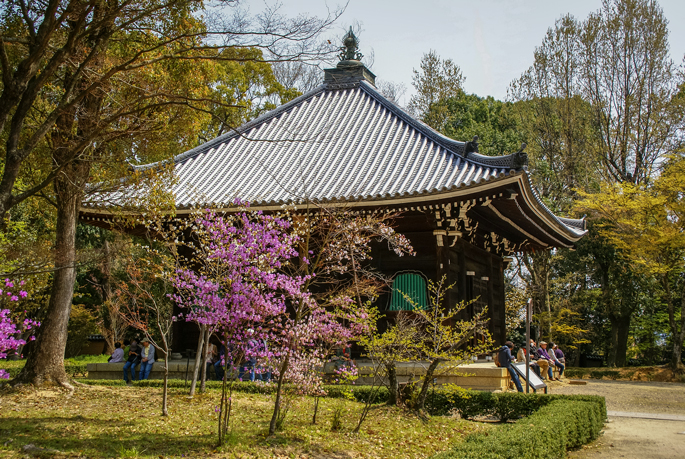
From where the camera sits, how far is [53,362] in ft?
29.5

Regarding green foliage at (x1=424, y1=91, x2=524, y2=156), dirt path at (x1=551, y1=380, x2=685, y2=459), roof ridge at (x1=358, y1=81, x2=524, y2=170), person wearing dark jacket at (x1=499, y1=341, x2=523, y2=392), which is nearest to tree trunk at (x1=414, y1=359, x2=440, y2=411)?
dirt path at (x1=551, y1=380, x2=685, y2=459)

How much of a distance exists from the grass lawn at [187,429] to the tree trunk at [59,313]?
13.5 inches

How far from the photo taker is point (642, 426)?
32.6 ft

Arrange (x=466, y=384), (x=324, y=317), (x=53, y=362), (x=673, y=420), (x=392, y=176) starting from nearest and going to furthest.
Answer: (x=324, y=317) → (x=53, y=362) → (x=673, y=420) → (x=466, y=384) → (x=392, y=176)

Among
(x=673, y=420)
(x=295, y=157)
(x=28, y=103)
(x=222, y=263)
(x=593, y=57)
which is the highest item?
(x=593, y=57)

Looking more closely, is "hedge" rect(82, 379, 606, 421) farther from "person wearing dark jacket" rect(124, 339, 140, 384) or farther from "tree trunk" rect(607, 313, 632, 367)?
"tree trunk" rect(607, 313, 632, 367)

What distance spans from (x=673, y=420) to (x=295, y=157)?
10512 mm

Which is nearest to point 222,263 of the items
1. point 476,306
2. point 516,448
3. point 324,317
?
point 324,317

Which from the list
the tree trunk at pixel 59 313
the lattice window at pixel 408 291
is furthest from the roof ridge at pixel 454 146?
the tree trunk at pixel 59 313

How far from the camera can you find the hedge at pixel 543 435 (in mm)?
5582

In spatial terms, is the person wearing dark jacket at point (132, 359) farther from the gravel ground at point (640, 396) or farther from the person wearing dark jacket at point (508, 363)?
the gravel ground at point (640, 396)

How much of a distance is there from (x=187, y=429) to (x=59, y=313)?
401 centimetres

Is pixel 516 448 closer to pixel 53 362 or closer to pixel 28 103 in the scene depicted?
pixel 28 103

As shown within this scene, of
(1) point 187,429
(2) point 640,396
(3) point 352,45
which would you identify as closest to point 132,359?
(1) point 187,429
